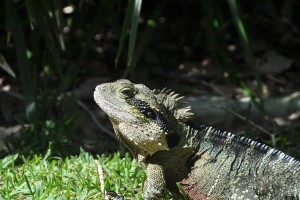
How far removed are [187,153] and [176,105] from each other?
0.34 meters

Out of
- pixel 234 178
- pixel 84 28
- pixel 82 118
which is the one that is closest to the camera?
pixel 234 178

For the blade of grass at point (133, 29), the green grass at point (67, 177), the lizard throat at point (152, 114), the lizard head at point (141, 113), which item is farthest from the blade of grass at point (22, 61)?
the lizard throat at point (152, 114)

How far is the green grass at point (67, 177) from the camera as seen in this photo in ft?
15.0

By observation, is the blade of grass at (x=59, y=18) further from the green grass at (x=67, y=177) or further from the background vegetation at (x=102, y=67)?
the green grass at (x=67, y=177)

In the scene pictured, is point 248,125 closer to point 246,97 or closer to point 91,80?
point 246,97

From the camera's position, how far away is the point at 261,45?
8656 mm

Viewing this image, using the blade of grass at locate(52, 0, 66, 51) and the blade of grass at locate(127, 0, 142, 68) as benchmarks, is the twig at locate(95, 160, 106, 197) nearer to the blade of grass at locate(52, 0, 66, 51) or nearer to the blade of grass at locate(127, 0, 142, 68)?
the blade of grass at locate(127, 0, 142, 68)

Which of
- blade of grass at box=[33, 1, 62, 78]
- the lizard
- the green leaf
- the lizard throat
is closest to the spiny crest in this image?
the lizard

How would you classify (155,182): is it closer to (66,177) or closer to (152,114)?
(152,114)

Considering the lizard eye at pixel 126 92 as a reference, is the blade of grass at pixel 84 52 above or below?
below

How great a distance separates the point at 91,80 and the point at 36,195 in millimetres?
3032

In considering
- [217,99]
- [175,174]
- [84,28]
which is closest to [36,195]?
[175,174]

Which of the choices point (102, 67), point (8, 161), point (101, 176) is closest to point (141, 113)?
point (101, 176)

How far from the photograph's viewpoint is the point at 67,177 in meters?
4.85
